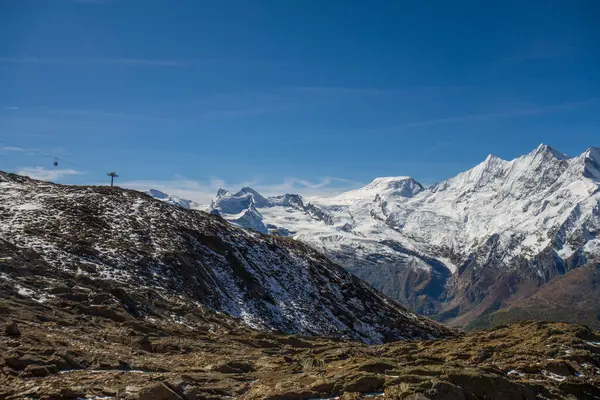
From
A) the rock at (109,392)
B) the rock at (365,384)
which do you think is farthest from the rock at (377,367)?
the rock at (109,392)

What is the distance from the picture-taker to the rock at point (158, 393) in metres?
20.7

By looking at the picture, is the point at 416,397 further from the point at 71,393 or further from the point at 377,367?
the point at 71,393

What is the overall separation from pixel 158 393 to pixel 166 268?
47.8 metres

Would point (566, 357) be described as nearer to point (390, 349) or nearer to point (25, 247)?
point (390, 349)

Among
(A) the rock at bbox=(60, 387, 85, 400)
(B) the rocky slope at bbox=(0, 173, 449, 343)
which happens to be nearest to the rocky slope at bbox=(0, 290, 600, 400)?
(A) the rock at bbox=(60, 387, 85, 400)

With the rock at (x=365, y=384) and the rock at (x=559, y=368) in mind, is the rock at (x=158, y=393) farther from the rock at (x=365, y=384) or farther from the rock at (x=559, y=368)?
the rock at (x=559, y=368)

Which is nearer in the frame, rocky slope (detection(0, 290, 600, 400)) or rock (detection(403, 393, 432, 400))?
rock (detection(403, 393, 432, 400))

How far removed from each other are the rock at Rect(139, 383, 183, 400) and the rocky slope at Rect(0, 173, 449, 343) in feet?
83.7

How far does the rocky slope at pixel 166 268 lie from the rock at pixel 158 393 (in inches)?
1005

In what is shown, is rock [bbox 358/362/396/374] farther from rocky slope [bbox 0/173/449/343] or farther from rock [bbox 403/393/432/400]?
rocky slope [bbox 0/173/449/343]

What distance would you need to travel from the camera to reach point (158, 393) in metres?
20.8

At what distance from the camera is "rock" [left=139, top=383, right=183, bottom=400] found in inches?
814

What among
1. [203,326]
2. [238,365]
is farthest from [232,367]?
[203,326]

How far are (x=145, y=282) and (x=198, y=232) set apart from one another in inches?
974
